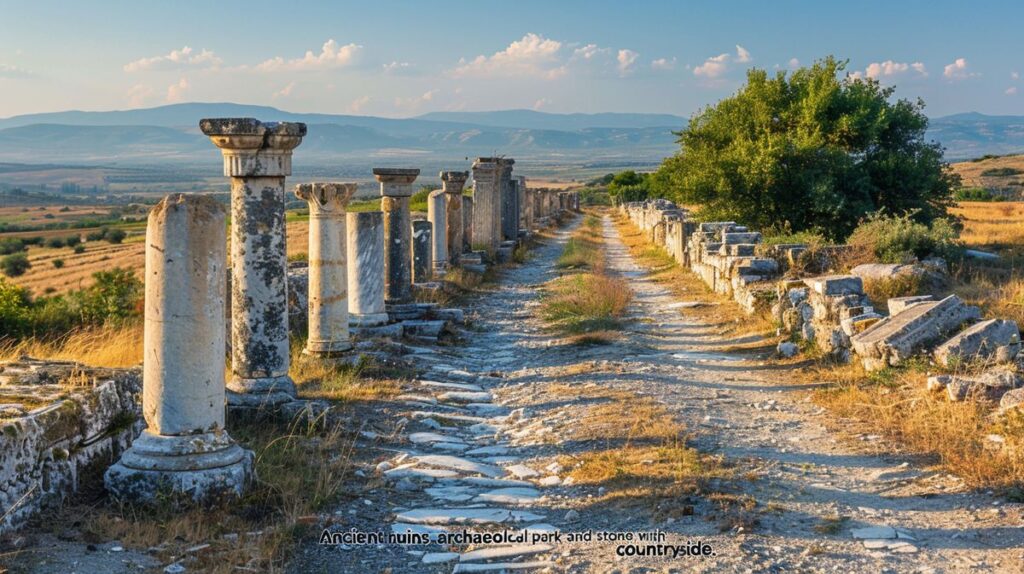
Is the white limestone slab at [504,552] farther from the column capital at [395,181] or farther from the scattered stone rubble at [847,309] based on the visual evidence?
the column capital at [395,181]

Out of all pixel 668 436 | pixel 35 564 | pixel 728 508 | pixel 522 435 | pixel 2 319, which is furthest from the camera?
pixel 2 319

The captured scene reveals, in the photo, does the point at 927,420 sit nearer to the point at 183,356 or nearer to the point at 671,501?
the point at 671,501

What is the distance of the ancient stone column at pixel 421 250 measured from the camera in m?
18.4

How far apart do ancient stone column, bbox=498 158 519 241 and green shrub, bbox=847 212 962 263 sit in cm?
1357

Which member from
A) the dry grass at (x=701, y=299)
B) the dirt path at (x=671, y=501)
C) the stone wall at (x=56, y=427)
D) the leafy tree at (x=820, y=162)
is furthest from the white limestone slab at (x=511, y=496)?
the leafy tree at (x=820, y=162)

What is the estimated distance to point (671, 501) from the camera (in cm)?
619

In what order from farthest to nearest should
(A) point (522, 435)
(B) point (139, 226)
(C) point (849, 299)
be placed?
(B) point (139, 226) < (C) point (849, 299) < (A) point (522, 435)

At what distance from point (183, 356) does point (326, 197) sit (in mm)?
4934

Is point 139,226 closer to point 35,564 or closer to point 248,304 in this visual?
point 248,304

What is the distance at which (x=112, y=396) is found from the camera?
694 centimetres

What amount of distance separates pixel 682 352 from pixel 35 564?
28.2ft

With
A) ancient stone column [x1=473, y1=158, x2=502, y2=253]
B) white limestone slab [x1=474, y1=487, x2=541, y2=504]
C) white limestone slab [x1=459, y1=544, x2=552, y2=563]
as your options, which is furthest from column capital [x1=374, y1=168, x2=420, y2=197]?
ancient stone column [x1=473, y1=158, x2=502, y2=253]

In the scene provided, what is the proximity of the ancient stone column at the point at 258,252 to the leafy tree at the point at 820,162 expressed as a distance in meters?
15.1

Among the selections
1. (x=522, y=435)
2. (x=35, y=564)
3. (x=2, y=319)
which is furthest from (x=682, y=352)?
(x=2, y=319)
